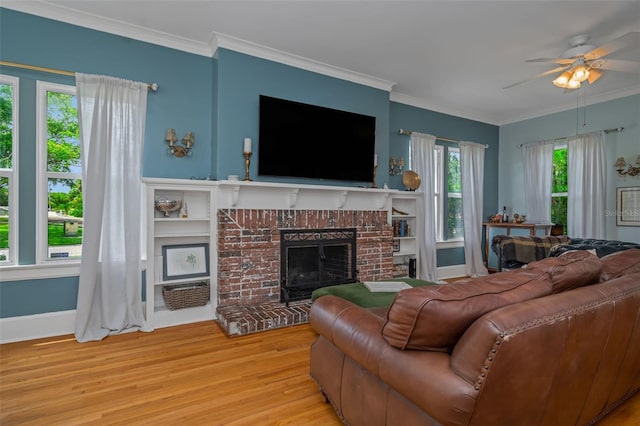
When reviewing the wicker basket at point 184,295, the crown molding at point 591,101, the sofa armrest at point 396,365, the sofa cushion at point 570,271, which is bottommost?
the wicker basket at point 184,295

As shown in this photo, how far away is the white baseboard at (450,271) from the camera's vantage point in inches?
214

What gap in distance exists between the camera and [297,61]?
3.80 m

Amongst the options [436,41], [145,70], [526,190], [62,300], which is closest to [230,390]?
[62,300]

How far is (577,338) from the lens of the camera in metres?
1.23

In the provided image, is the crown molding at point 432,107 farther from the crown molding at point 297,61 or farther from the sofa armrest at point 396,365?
the sofa armrest at point 396,365

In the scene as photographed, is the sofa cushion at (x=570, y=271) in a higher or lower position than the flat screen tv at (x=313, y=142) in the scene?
lower

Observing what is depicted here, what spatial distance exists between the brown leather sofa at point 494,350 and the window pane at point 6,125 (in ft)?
10.2

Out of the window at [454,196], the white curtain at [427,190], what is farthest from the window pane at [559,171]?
the white curtain at [427,190]

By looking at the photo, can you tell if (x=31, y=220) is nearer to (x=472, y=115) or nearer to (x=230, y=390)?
(x=230, y=390)

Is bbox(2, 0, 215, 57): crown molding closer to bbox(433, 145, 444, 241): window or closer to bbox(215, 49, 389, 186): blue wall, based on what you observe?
bbox(215, 49, 389, 186): blue wall

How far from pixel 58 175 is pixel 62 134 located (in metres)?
0.38

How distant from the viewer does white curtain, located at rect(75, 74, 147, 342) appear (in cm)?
294

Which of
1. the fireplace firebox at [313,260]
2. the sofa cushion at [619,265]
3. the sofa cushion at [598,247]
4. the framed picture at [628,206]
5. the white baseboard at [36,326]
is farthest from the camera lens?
the framed picture at [628,206]

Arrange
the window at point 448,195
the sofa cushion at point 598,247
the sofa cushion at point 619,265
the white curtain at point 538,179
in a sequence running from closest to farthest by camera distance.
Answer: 1. the sofa cushion at point 619,265
2. the sofa cushion at point 598,247
3. the white curtain at point 538,179
4. the window at point 448,195
